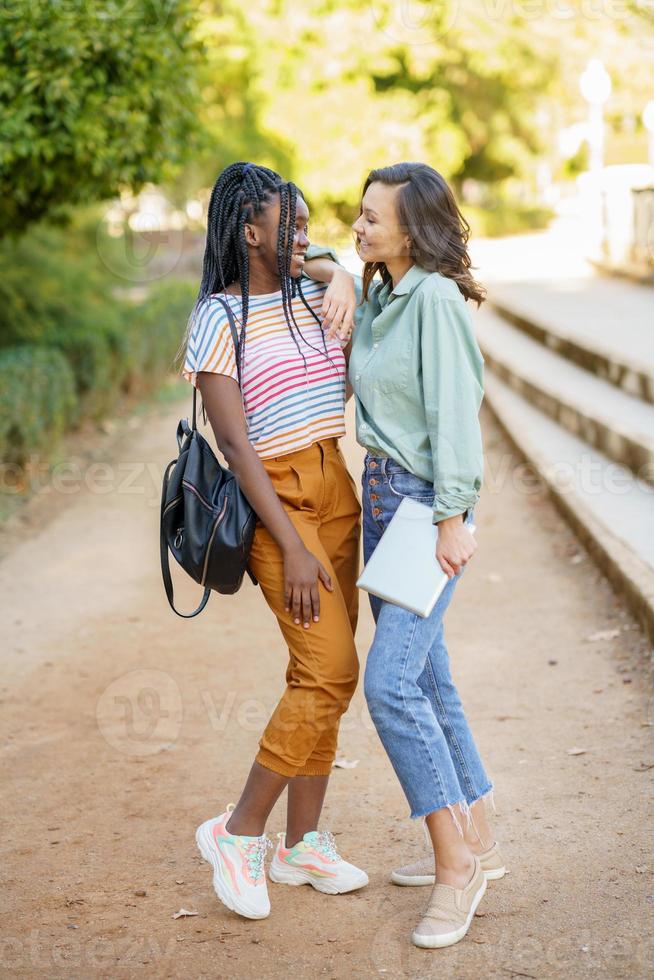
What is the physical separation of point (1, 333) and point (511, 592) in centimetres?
665

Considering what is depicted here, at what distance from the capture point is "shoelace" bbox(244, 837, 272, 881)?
10.1 ft

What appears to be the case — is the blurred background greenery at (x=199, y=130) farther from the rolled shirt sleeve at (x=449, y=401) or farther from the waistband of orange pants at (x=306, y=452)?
the rolled shirt sleeve at (x=449, y=401)

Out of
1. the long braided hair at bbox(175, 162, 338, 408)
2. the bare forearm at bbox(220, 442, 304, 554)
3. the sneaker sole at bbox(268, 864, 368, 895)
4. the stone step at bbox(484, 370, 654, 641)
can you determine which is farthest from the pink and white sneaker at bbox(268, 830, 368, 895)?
the stone step at bbox(484, 370, 654, 641)

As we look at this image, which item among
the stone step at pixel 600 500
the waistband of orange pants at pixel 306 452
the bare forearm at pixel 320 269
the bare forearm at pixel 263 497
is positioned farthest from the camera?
the stone step at pixel 600 500

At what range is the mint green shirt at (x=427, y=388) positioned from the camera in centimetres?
282

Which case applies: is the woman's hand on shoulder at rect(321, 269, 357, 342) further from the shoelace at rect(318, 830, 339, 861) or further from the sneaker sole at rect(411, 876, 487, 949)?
the sneaker sole at rect(411, 876, 487, 949)

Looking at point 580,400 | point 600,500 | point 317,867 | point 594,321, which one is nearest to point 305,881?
point 317,867

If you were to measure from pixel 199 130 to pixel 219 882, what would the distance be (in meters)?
6.84

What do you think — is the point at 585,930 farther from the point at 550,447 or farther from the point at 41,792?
the point at 550,447

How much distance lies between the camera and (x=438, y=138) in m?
34.1

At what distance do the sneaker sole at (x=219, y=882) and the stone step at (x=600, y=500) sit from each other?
101 inches

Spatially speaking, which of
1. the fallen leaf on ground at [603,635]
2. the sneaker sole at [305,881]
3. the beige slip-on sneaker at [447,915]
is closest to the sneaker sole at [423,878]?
the sneaker sole at [305,881]

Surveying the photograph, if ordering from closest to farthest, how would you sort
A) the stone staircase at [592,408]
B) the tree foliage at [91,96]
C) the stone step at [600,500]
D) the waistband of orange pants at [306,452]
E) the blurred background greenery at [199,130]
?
the waistband of orange pants at [306,452]
the stone step at [600,500]
the stone staircase at [592,408]
the tree foliage at [91,96]
the blurred background greenery at [199,130]

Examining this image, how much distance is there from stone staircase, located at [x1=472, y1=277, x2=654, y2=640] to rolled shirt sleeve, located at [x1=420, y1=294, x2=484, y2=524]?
8.18 feet
